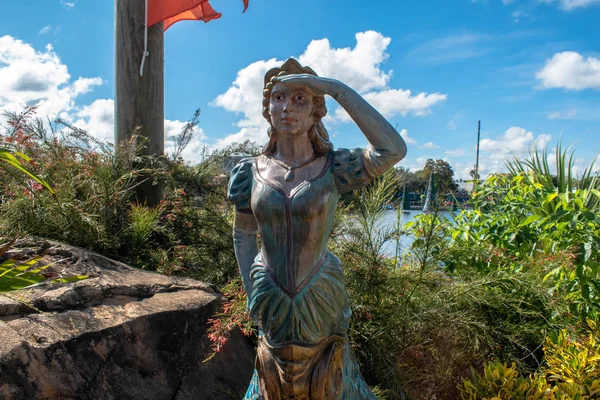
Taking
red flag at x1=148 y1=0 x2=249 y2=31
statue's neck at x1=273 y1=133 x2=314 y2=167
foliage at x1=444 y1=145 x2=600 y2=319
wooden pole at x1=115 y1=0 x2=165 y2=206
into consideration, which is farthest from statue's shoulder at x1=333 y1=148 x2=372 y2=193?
red flag at x1=148 y1=0 x2=249 y2=31

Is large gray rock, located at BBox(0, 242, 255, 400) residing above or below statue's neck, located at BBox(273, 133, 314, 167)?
below

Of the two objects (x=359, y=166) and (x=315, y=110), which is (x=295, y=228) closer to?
(x=359, y=166)

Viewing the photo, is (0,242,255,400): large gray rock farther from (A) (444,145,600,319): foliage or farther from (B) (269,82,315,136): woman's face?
(A) (444,145,600,319): foliage

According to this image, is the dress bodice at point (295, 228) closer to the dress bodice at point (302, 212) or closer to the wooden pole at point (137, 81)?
the dress bodice at point (302, 212)

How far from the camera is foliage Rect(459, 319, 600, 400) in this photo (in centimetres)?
270

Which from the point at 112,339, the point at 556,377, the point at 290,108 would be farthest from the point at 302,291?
the point at 556,377

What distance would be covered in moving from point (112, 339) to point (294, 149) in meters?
1.59

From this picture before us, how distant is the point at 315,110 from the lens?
1.97 meters

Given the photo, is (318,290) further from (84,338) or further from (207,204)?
(207,204)

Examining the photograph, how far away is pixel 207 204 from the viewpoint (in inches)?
172

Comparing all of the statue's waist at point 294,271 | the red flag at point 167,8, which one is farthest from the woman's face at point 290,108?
the red flag at point 167,8

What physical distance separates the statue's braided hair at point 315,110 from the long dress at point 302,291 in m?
0.14

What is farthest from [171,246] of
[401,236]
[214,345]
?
[401,236]

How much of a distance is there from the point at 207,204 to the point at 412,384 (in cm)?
248
